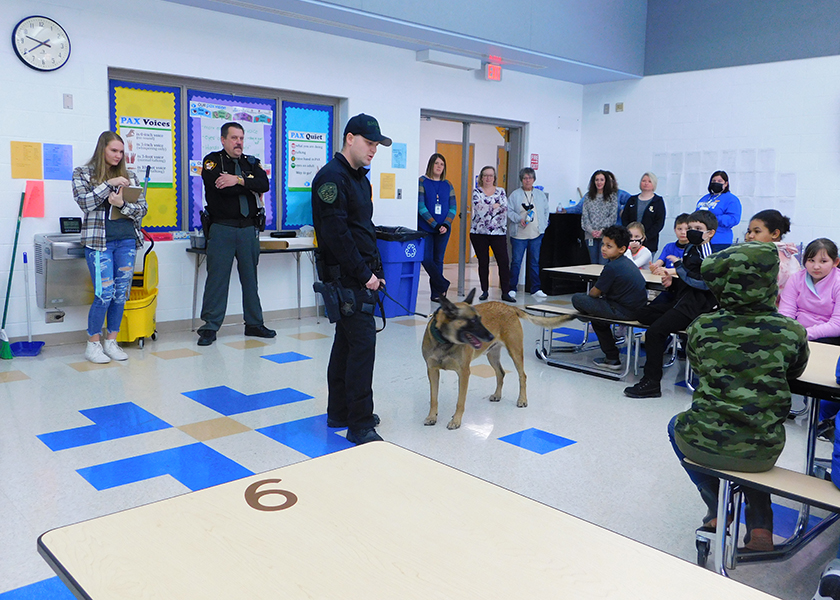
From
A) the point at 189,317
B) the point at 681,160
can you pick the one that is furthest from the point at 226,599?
the point at 681,160

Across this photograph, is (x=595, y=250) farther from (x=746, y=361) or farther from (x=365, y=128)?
(x=746, y=361)

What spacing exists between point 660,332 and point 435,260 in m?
3.78

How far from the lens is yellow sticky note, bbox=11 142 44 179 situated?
4.96 m

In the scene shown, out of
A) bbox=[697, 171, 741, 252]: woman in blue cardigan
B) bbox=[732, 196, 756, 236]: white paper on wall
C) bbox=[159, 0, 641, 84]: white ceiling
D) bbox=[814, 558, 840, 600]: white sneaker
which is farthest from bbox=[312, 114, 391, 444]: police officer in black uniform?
bbox=[732, 196, 756, 236]: white paper on wall

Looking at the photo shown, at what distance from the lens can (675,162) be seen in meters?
8.40

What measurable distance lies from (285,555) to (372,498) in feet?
0.81

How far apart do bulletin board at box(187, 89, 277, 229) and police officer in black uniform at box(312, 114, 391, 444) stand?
9.98 ft

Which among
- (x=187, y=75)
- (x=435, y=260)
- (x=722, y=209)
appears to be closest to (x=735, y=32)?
(x=722, y=209)

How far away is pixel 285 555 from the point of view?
114cm

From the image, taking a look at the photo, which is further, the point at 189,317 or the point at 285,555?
the point at 189,317

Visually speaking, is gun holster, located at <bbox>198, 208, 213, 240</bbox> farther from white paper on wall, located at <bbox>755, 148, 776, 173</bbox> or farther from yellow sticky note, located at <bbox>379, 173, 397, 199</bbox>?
white paper on wall, located at <bbox>755, 148, 776, 173</bbox>

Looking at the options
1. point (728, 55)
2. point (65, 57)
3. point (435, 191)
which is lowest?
point (435, 191)

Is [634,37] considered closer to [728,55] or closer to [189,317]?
[728,55]

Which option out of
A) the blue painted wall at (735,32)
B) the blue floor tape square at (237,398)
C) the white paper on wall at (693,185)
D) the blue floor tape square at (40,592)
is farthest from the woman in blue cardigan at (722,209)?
the blue floor tape square at (40,592)
